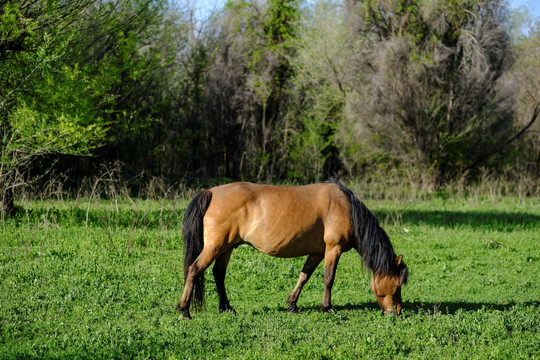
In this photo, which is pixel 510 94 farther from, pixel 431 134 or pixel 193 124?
pixel 193 124

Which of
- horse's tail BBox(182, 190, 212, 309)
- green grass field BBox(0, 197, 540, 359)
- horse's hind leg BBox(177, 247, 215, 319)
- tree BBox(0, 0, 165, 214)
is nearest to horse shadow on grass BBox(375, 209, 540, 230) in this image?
green grass field BBox(0, 197, 540, 359)

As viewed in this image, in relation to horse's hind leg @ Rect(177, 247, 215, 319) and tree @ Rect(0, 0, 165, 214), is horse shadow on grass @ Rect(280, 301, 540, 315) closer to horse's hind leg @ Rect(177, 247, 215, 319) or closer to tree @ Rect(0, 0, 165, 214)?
horse's hind leg @ Rect(177, 247, 215, 319)

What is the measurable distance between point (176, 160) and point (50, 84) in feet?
44.8

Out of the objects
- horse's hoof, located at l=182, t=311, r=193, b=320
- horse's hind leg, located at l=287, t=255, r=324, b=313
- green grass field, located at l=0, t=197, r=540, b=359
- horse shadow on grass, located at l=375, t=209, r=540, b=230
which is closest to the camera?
green grass field, located at l=0, t=197, r=540, b=359

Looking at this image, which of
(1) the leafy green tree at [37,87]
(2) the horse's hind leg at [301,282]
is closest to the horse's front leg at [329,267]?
(2) the horse's hind leg at [301,282]

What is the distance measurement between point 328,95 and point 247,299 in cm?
1919

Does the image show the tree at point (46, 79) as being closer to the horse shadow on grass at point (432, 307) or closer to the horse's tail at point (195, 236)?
the horse's tail at point (195, 236)

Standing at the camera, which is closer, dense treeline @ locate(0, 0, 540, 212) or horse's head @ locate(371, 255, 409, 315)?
horse's head @ locate(371, 255, 409, 315)

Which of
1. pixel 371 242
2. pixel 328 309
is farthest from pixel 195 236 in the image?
pixel 371 242

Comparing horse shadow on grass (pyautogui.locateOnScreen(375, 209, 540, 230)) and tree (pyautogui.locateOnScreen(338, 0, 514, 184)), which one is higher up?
tree (pyautogui.locateOnScreen(338, 0, 514, 184))

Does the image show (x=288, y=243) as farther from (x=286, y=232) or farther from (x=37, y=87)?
(x=37, y=87)

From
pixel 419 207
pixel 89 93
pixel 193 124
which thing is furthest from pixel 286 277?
pixel 193 124

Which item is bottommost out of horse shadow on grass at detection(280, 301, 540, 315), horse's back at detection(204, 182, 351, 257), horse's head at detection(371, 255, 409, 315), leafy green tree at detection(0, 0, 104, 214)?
horse shadow on grass at detection(280, 301, 540, 315)

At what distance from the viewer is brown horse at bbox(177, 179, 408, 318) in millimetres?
7145
